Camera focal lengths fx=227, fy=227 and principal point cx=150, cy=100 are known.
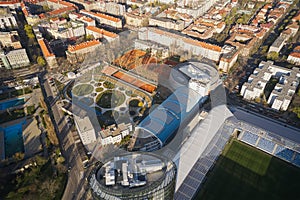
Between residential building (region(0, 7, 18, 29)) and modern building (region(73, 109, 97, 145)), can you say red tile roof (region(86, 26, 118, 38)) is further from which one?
modern building (region(73, 109, 97, 145))

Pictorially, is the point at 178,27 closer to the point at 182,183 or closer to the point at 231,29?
the point at 231,29

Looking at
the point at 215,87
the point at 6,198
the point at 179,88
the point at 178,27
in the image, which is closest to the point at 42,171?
the point at 6,198

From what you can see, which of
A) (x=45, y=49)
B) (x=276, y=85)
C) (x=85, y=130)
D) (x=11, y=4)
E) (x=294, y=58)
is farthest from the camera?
(x=11, y=4)

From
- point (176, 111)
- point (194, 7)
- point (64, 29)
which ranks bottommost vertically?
point (176, 111)

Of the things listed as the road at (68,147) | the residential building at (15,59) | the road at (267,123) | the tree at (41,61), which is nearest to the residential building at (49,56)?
the tree at (41,61)

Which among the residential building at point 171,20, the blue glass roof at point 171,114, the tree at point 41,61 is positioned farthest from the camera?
the residential building at point 171,20

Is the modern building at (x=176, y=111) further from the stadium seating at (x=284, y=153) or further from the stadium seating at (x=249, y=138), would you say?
the stadium seating at (x=284, y=153)

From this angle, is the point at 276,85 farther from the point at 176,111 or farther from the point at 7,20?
the point at 7,20

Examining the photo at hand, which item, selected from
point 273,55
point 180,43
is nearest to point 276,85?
point 273,55
